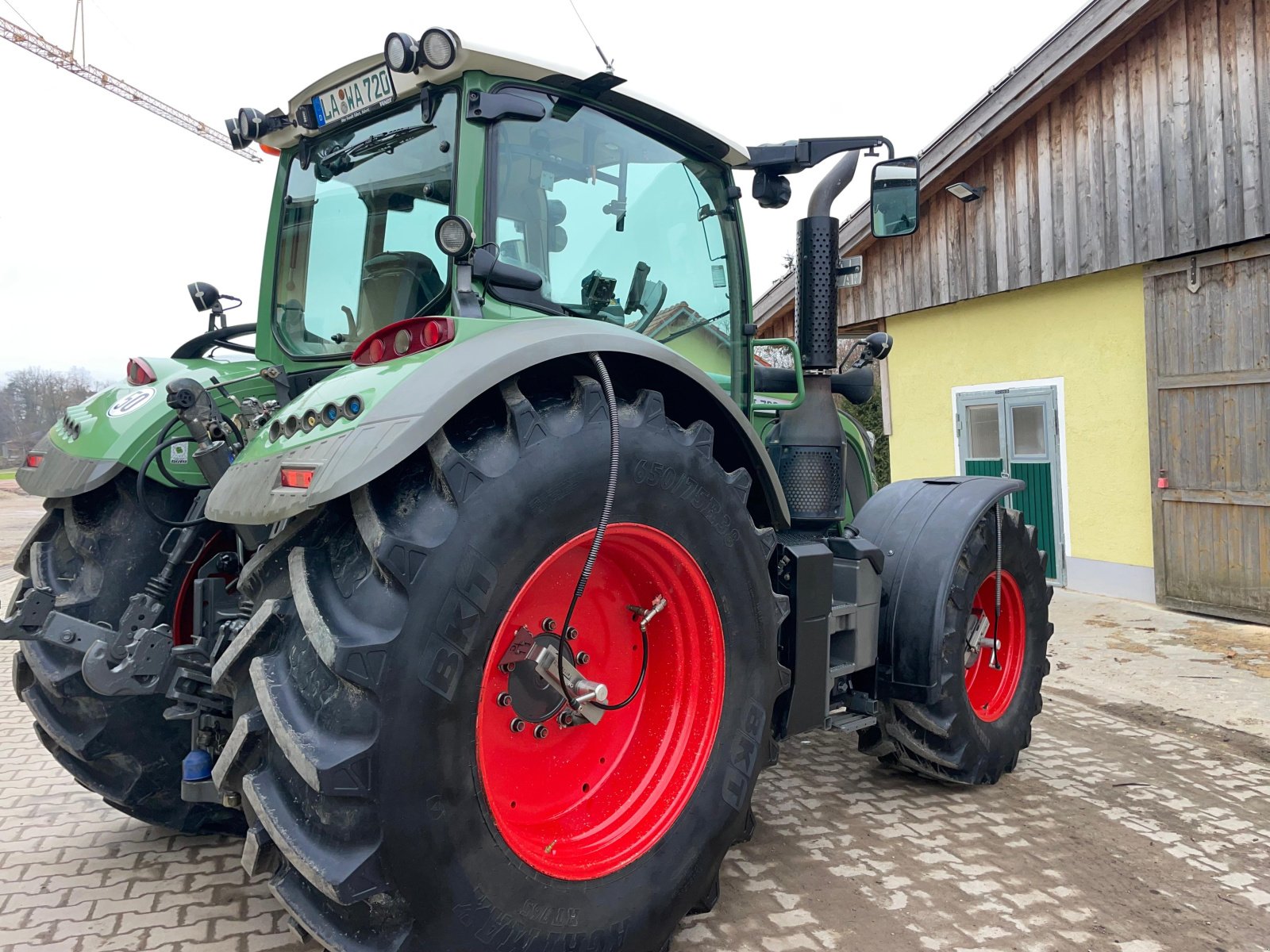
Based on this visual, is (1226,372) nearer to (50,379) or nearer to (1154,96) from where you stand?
(1154,96)

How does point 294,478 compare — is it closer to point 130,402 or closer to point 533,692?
point 533,692

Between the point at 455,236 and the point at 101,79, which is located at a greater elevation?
the point at 101,79

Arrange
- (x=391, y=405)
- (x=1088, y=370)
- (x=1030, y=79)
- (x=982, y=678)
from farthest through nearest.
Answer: (x=1088, y=370), (x=1030, y=79), (x=982, y=678), (x=391, y=405)

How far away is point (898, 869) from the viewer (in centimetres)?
298

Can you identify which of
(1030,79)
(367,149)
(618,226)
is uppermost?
(1030,79)

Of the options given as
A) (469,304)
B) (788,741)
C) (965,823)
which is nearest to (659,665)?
(469,304)

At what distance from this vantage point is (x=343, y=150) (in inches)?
122

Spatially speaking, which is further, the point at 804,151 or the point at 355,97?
the point at 804,151

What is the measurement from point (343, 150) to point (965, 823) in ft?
10.5

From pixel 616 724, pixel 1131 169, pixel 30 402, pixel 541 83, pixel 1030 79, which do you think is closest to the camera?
pixel 616 724

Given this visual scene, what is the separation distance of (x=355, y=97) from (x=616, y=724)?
206 cm

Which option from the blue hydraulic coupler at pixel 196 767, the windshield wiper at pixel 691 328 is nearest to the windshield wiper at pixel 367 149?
the windshield wiper at pixel 691 328

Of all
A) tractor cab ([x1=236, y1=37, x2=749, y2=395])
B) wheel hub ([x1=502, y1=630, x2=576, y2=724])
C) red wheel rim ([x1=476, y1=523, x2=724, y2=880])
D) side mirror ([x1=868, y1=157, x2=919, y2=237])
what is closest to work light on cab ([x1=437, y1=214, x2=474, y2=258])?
tractor cab ([x1=236, y1=37, x2=749, y2=395])

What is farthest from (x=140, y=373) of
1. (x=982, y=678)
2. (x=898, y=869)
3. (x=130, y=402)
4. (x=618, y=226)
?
(x=982, y=678)
